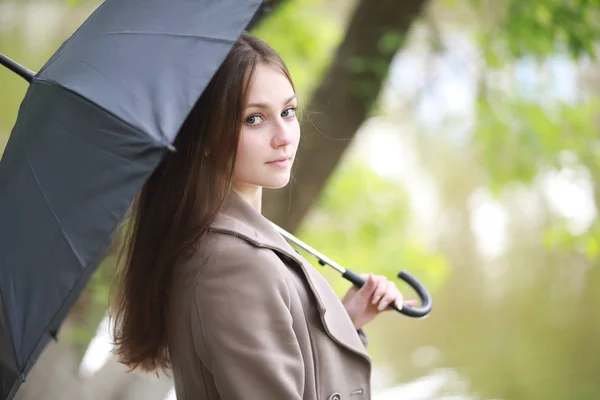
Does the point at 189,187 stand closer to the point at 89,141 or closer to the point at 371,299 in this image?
the point at 89,141

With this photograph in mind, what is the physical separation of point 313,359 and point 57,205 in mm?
589

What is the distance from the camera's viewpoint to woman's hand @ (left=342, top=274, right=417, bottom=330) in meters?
2.01

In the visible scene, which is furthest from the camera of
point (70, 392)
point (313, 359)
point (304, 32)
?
point (304, 32)

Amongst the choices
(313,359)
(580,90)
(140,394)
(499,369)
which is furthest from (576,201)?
(313,359)

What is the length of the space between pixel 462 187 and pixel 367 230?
203 inches

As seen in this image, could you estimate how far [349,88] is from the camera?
3660 millimetres

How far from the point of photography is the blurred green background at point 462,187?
157 inches

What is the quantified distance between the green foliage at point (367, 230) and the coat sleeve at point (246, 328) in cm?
398

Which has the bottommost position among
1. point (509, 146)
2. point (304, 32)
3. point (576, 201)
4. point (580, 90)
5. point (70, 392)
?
point (70, 392)

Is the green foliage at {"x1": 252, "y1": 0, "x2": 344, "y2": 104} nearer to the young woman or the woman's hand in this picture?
the woman's hand

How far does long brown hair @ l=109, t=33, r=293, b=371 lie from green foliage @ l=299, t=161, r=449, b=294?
3782 millimetres

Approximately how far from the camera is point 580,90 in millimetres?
9266

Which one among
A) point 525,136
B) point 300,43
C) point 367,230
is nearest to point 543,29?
point 525,136

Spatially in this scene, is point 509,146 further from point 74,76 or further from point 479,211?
point 479,211
